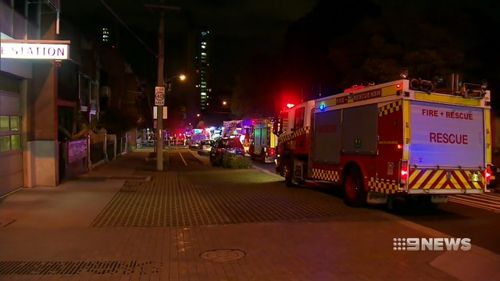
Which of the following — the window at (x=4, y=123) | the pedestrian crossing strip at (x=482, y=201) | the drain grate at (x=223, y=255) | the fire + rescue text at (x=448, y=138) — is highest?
the window at (x=4, y=123)

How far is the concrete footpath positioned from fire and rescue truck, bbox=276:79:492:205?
36.0 inches

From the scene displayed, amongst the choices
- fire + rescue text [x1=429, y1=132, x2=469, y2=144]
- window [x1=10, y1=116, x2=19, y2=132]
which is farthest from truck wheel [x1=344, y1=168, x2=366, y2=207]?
window [x1=10, y1=116, x2=19, y2=132]

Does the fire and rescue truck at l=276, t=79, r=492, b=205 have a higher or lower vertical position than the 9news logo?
higher

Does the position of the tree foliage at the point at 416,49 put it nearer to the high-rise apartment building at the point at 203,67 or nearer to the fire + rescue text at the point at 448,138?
the fire + rescue text at the point at 448,138

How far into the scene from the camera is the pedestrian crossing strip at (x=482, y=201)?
13.5m

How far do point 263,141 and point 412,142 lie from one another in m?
23.1

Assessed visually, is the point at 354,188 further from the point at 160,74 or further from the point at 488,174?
the point at 160,74

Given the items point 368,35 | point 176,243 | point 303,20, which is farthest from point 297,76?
point 176,243

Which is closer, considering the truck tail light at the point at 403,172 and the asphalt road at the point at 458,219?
the asphalt road at the point at 458,219

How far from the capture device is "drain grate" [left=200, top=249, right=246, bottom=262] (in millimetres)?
7938

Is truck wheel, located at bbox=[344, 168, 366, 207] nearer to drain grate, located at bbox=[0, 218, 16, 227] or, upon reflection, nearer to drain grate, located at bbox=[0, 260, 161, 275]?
drain grate, located at bbox=[0, 260, 161, 275]

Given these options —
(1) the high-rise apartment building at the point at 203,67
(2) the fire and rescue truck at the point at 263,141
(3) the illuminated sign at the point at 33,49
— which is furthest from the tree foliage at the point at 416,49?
(1) the high-rise apartment building at the point at 203,67

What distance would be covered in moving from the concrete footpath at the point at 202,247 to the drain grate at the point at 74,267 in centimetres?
1

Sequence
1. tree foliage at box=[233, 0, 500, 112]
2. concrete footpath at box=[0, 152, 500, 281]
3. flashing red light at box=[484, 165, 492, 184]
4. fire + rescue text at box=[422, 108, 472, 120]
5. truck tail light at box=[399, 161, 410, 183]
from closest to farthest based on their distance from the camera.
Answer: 1. concrete footpath at box=[0, 152, 500, 281]
2. truck tail light at box=[399, 161, 410, 183]
3. fire + rescue text at box=[422, 108, 472, 120]
4. flashing red light at box=[484, 165, 492, 184]
5. tree foliage at box=[233, 0, 500, 112]
